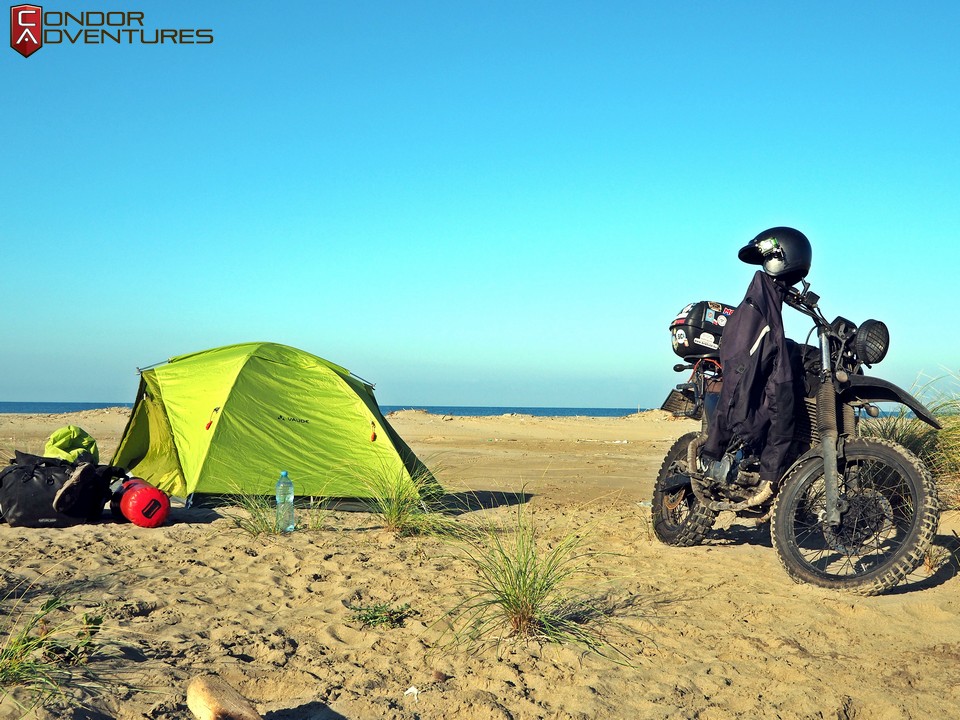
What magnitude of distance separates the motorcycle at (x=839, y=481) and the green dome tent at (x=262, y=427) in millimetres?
3623

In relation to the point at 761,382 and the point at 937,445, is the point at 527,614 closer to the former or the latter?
the point at 761,382

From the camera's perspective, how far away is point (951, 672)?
396 cm

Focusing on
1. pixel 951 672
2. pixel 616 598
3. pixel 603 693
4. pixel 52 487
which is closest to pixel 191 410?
pixel 52 487

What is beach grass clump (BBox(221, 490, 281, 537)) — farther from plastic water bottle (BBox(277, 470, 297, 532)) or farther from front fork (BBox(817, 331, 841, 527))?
front fork (BBox(817, 331, 841, 527))

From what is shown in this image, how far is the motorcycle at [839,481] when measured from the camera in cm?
491

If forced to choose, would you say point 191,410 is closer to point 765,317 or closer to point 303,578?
point 303,578

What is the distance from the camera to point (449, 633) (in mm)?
4383

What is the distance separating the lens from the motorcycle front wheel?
15.8ft

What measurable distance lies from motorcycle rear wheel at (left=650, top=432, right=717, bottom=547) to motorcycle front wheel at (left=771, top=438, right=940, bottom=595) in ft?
3.35

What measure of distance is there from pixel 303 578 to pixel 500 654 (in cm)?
194

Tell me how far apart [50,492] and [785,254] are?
629cm

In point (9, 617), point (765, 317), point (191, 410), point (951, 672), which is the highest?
point (765, 317)

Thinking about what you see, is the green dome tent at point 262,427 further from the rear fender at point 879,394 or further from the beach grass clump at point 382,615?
the rear fender at point 879,394

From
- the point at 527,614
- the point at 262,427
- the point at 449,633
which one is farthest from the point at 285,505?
the point at 527,614
